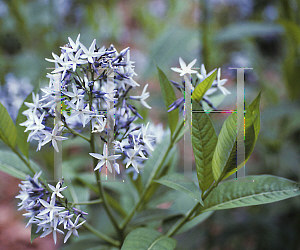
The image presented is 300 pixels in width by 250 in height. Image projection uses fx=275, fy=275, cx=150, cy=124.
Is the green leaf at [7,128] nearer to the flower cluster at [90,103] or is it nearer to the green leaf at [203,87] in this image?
the flower cluster at [90,103]

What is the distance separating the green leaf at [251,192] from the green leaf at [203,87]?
30cm

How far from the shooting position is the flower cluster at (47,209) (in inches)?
27.8

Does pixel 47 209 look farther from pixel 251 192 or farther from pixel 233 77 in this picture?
pixel 233 77

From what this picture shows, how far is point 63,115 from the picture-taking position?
0.77 meters

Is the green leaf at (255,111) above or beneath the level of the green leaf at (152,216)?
above

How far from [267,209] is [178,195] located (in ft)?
2.86

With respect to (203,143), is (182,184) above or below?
below

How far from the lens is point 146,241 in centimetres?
75

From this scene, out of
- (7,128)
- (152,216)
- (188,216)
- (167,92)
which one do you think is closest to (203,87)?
(167,92)

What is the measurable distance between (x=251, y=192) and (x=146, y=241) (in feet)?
1.10

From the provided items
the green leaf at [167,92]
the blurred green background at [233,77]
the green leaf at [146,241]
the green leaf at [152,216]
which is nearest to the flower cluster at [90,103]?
the green leaf at [167,92]

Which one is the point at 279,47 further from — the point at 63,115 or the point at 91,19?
the point at 63,115

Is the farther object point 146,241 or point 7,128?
point 7,128

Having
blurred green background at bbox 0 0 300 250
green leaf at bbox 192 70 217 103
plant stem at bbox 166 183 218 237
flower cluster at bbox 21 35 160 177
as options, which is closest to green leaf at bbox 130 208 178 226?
plant stem at bbox 166 183 218 237
